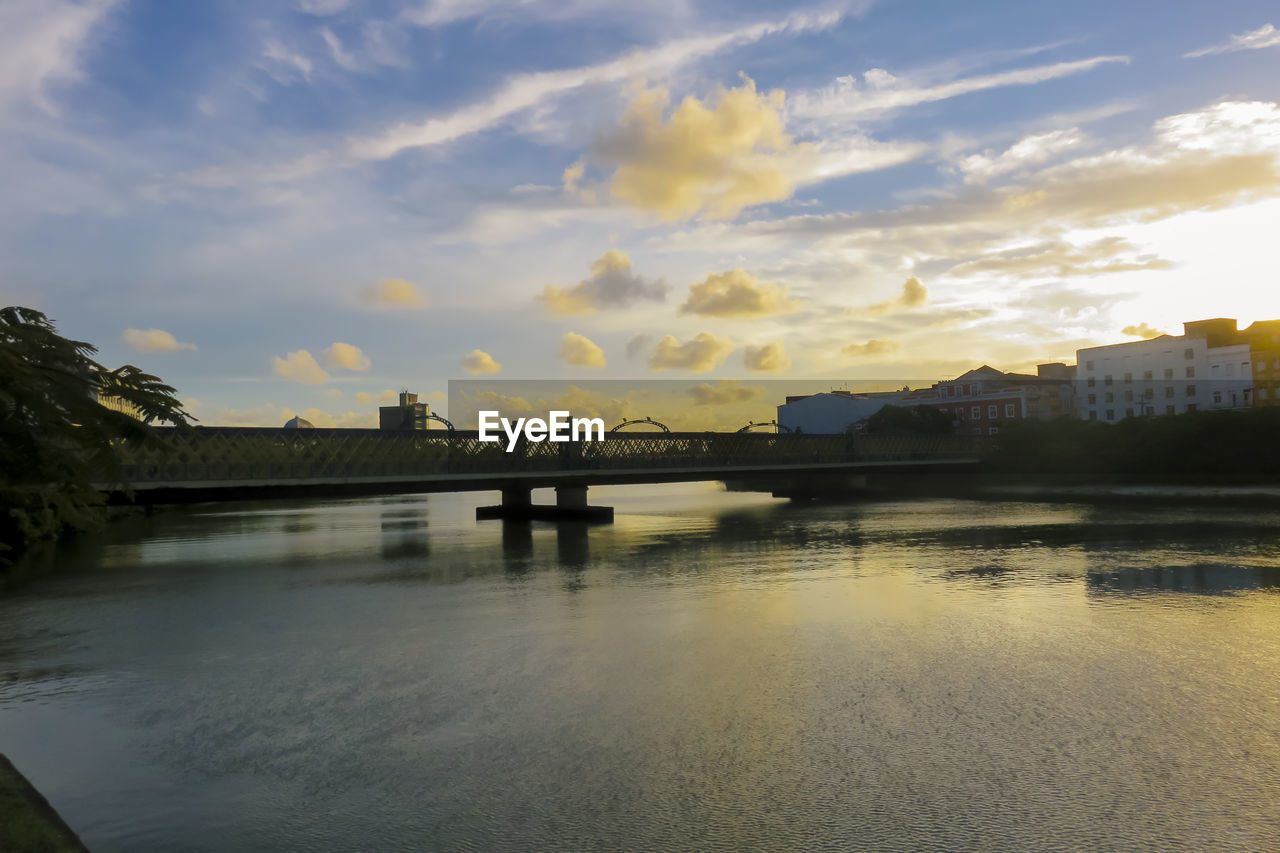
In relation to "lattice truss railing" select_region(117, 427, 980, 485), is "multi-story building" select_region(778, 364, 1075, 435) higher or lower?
higher

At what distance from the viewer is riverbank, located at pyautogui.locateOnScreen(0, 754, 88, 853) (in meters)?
8.30

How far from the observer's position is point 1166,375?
13025cm

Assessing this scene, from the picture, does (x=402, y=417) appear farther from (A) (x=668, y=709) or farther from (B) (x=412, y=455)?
(A) (x=668, y=709)

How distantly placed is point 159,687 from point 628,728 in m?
9.38

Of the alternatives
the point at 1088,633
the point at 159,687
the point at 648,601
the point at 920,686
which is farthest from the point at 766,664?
the point at 159,687

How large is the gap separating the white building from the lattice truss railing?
185 feet

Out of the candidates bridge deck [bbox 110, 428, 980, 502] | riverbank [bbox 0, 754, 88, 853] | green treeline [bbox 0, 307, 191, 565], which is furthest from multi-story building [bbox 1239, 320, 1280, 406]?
riverbank [bbox 0, 754, 88, 853]

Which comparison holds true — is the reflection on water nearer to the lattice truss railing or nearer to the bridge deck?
the bridge deck

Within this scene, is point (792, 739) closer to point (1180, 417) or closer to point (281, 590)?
point (281, 590)

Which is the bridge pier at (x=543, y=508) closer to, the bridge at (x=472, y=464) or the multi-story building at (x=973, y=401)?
the bridge at (x=472, y=464)

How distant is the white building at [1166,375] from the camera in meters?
122

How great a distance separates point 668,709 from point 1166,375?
138m

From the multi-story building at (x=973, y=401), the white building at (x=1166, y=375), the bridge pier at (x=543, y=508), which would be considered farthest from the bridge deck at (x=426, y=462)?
the white building at (x=1166, y=375)

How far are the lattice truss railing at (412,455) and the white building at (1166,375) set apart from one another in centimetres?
5629
